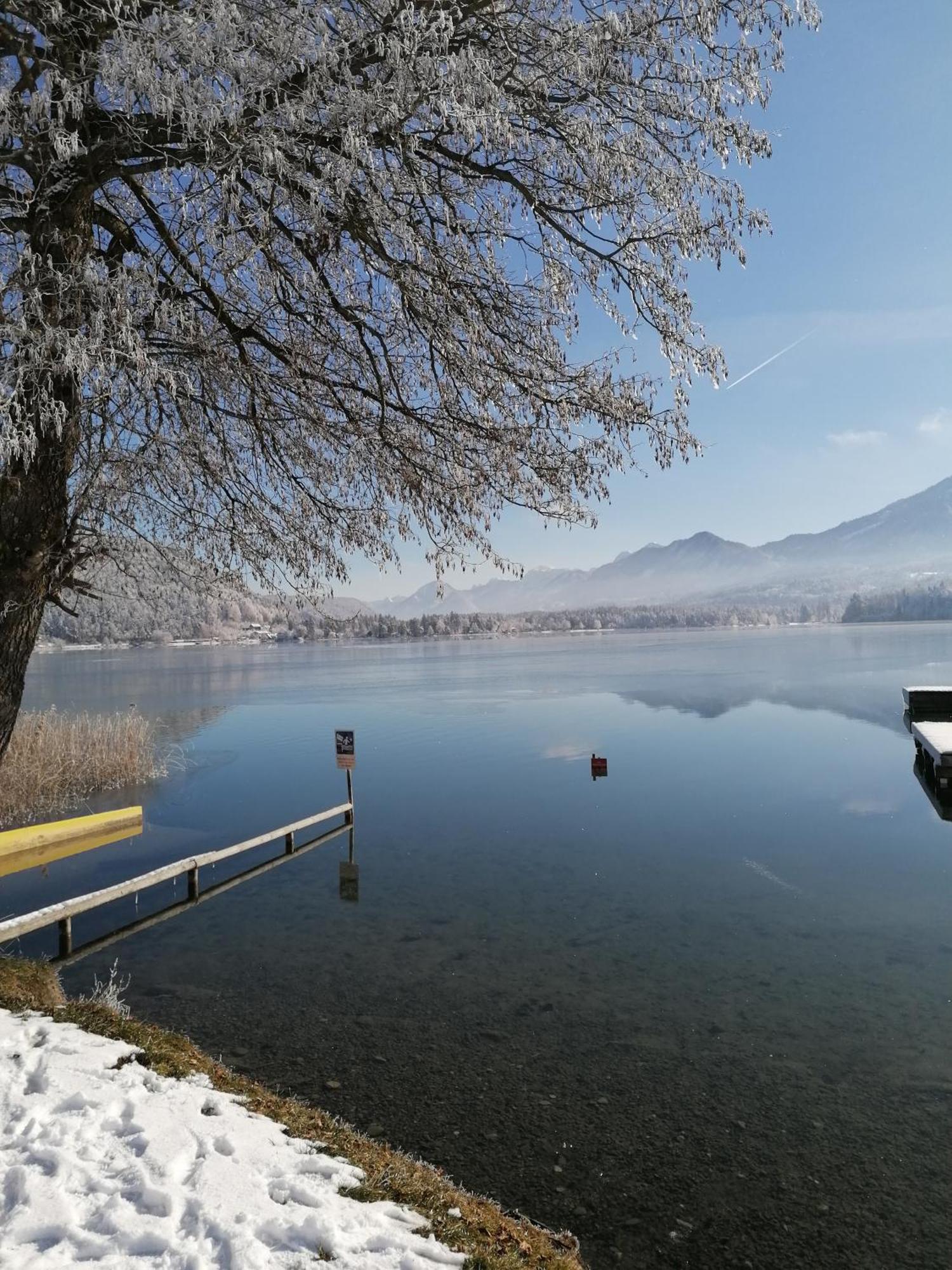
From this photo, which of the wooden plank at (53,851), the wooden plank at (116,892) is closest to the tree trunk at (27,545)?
the wooden plank at (116,892)

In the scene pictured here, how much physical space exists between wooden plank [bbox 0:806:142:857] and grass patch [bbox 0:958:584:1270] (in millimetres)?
8578

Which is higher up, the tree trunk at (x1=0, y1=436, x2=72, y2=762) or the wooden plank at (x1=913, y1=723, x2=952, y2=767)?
the tree trunk at (x1=0, y1=436, x2=72, y2=762)

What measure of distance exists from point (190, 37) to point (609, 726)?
29.5 meters

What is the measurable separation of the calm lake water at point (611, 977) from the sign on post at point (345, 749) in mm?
1617

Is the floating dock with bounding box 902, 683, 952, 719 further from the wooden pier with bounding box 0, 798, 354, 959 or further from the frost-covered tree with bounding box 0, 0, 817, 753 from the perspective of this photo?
the frost-covered tree with bounding box 0, 0, 817, 753

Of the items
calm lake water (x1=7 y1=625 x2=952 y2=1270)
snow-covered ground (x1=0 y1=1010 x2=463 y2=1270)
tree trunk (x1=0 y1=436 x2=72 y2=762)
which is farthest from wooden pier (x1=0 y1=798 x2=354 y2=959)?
snow-covered ground (x1=0 y1=1010 x2=463 y2=1270)

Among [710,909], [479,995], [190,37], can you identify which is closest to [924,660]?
[710,909]

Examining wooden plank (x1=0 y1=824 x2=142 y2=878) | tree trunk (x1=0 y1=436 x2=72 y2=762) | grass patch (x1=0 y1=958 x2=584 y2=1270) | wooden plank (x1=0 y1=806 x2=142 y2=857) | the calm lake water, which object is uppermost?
tree trunk (x1=0 y1=436 x2=72 y2=762)

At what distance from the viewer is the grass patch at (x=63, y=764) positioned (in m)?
19.2

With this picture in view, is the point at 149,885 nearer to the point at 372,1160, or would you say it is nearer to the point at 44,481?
the point at 44,481

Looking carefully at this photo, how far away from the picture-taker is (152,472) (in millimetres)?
6312

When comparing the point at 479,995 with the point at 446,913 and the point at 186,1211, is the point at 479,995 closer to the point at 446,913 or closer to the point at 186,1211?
the point at 446,913

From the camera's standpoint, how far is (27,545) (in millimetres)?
5430

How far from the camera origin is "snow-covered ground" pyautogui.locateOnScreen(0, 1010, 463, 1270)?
336 cm
